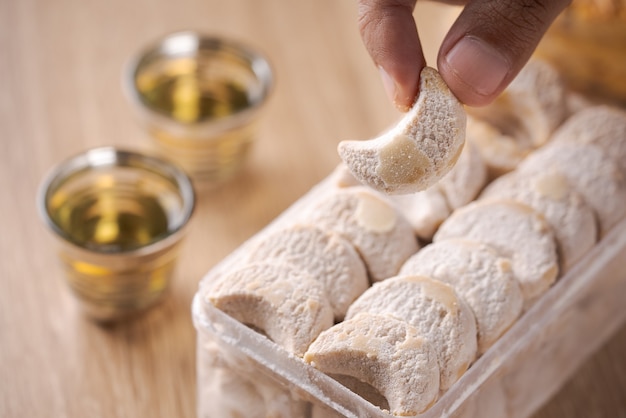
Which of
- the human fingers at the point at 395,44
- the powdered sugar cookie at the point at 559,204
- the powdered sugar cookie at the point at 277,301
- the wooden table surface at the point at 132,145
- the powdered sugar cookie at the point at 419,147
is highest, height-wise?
the human fingers at the point at 395,44

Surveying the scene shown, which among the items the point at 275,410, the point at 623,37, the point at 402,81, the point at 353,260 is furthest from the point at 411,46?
the point at 623,37

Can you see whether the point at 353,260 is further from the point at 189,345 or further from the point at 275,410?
the point at 189,345

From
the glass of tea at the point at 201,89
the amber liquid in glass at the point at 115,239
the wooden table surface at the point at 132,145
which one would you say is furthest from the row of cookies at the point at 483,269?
the glass of tea at the point at 201,89

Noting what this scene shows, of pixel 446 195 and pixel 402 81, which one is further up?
pixel 402 81

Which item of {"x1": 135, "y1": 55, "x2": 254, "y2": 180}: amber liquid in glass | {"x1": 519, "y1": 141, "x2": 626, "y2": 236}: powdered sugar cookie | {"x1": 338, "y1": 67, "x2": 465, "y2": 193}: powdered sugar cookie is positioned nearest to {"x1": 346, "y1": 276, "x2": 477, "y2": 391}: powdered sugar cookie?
{"x1": 338, "y1": 67, "x2": 465, "y2": 193}: powdered sugar cookie

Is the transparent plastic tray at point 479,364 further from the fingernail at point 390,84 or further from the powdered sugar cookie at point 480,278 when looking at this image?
the fingernail at point 390,84

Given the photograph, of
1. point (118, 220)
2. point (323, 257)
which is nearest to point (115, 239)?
point (118, 220)

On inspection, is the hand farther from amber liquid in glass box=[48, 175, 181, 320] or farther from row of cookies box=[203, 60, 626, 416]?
amber liquid in glass box=[48, 175, 181, 320]
